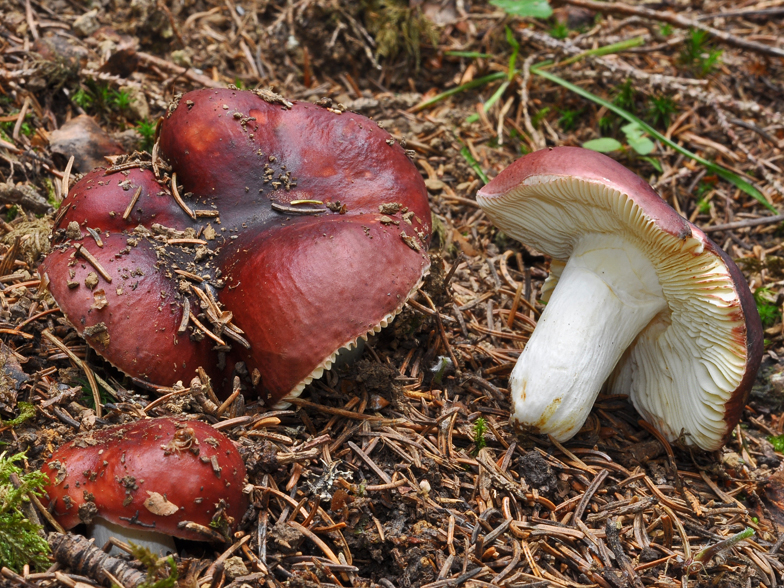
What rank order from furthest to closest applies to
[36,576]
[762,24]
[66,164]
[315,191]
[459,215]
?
[762,24]
[459,215]
[66,164]
[315,191]
[36,576]

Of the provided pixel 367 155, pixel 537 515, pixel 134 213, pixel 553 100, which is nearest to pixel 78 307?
pixel 134 213

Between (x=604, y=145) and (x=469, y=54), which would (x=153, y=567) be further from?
(x=469, y=54)

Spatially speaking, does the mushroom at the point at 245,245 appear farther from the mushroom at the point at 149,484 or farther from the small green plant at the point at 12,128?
the small green plant at the point at 12,128

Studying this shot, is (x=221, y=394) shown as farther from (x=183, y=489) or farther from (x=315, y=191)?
(x=315, y=191)

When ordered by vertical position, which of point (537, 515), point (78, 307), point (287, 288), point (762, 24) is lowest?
point (537, 515)

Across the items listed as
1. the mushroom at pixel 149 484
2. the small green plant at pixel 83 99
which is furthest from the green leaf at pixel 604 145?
the mushroom at pixel 149 484

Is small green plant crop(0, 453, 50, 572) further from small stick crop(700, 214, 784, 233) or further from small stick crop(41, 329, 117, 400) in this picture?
small stick crop(700, 214, 784, 233)
